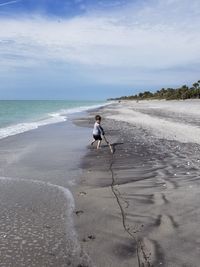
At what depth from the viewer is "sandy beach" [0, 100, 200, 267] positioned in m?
5.14

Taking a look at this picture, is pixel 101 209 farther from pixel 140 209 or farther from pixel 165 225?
pixel 165 225

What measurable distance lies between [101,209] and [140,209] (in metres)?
0.73

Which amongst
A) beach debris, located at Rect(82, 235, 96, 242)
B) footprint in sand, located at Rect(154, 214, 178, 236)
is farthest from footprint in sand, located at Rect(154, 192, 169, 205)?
beach debris, located at Rect(82, 235, 96, 242)

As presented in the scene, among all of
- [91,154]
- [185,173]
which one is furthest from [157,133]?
[185,173]

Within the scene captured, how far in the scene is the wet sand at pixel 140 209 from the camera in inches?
202

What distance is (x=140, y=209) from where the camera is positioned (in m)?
6.99

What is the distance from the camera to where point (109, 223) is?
632 centimetres

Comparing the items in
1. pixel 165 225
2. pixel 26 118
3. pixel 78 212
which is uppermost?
pixel 165 225

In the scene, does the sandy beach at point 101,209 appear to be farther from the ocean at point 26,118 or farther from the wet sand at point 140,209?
the ocean at point 26,118

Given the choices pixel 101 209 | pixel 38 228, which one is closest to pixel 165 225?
pixel 101 209

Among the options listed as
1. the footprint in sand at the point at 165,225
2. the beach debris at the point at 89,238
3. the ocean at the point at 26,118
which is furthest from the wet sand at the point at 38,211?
the ocean at the point at 26,118

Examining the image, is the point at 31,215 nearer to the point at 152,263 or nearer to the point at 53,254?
the point at 53,254

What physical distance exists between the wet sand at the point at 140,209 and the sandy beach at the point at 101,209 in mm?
13

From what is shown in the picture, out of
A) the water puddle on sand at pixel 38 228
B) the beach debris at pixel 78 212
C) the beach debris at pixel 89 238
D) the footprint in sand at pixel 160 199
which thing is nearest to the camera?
the water puddle on sand at pixel 38 228
